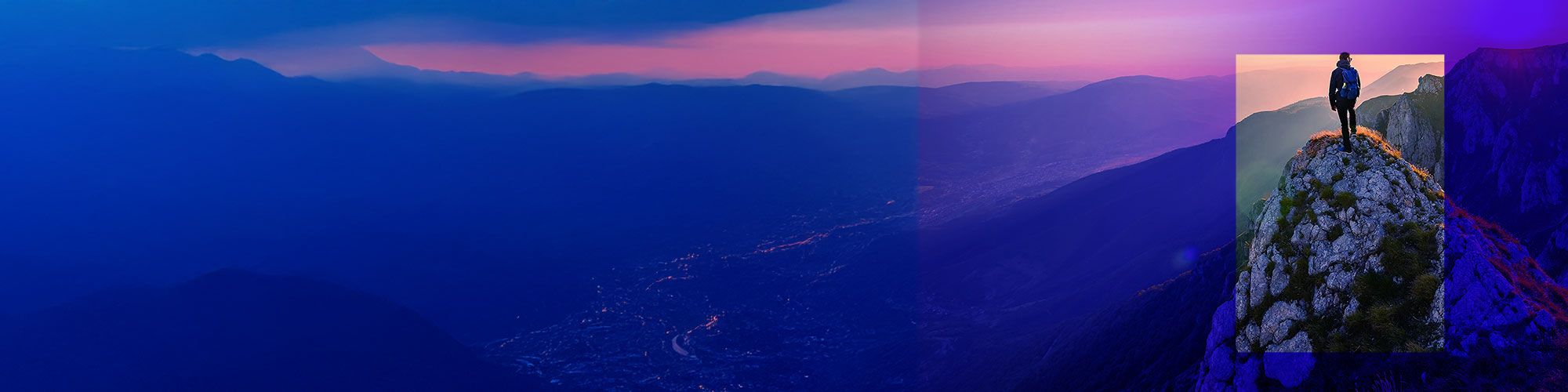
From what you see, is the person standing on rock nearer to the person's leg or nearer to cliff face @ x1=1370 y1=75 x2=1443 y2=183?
the person's leg

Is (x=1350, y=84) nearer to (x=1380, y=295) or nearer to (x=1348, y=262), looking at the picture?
(x=1348, y=262)

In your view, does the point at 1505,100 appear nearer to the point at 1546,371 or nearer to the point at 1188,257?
the point at 1188,257

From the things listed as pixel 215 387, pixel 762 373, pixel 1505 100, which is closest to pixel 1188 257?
pixel 1505 100

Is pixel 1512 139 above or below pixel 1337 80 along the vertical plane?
below

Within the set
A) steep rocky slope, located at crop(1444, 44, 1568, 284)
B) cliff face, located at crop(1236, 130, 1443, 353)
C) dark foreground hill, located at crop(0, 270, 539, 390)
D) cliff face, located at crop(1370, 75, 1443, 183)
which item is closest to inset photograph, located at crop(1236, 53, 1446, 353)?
cliff face, located at crop(1236, 130, 1443, 353)

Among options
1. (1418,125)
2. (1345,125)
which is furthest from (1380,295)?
(1418,125)

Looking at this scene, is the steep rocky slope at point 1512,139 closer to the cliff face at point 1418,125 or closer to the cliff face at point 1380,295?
the cliff face at point 1418,125
